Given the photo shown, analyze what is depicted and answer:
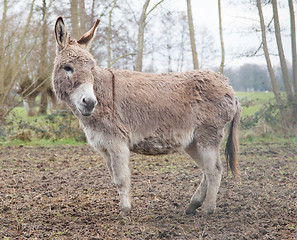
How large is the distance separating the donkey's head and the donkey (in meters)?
0.01

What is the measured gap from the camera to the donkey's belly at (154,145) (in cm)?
411

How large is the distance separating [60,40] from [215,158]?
243cm

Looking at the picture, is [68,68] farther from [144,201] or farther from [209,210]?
[209,210]

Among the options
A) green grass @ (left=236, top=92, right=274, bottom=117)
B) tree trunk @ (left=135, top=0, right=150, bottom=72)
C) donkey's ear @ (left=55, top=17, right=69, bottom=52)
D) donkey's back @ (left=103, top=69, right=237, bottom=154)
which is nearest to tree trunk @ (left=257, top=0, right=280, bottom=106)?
green grass @ (left=236, top=92, right=274, bottom=117)

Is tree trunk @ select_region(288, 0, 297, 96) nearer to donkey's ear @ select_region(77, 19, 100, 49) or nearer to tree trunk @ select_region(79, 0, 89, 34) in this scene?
tree trunk @ select_region(79, 0, 89, 34)

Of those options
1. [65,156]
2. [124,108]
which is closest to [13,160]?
[65,156]

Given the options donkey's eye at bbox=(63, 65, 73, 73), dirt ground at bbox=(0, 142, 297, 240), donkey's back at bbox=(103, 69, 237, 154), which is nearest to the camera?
dirt ground at bbox=(0, 142, 297, 240)

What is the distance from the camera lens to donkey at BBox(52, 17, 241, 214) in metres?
3.80

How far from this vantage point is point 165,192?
5.19 m

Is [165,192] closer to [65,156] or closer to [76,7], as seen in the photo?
[65,156]

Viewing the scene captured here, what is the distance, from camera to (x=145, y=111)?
4.13m

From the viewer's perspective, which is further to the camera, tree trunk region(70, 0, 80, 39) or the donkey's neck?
tree trunk region(70, 0, 80, 39)

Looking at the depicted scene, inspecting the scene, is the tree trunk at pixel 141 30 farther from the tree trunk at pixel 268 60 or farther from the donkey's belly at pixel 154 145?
the donkey's belly at pixel 154 145

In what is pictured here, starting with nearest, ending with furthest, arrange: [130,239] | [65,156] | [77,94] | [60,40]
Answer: [130,239]
[77,94]
[60,40]
[65,156]
